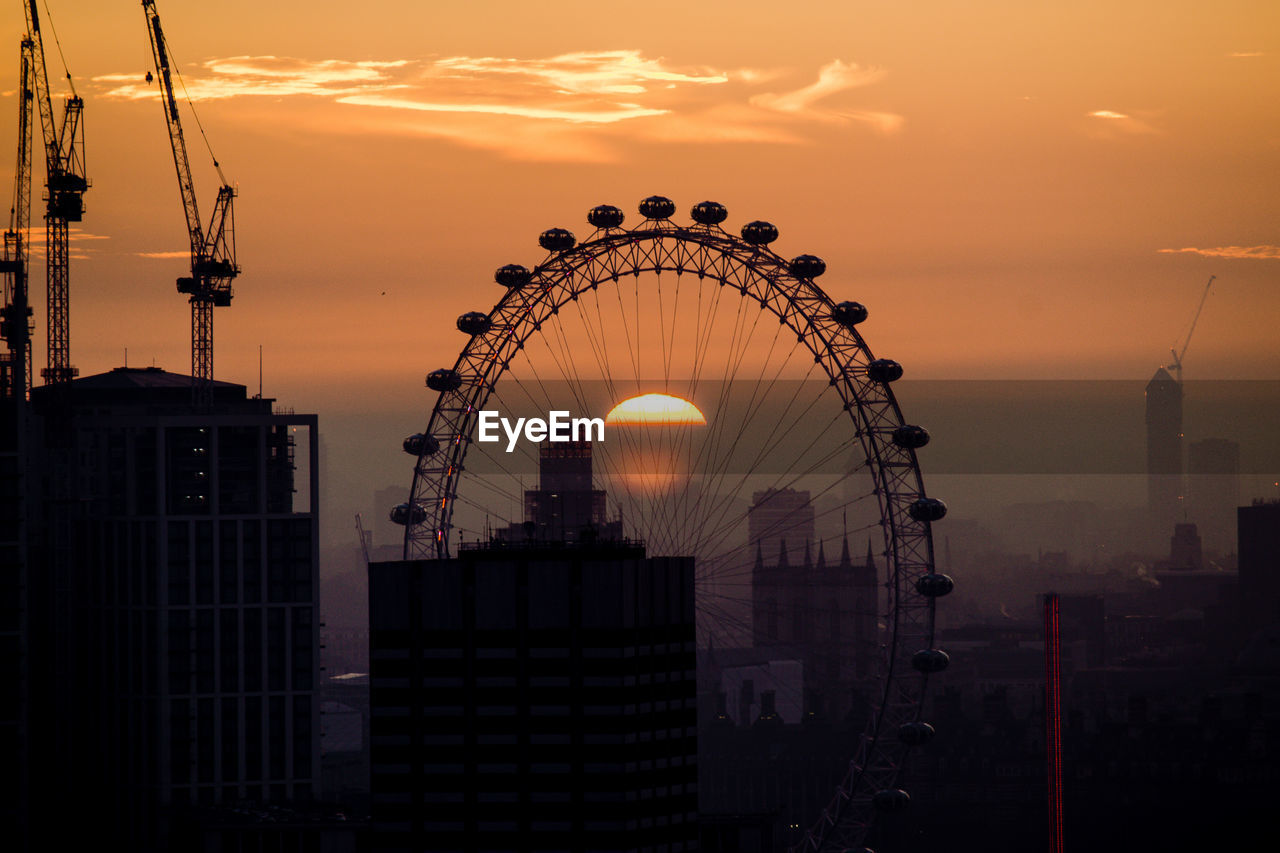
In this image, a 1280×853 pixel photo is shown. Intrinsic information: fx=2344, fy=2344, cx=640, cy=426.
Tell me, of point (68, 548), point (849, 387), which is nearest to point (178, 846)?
point (68, 548)

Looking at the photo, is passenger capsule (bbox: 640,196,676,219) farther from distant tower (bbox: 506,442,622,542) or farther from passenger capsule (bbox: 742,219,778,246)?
distant tower (bbox: 506,442,622,542)

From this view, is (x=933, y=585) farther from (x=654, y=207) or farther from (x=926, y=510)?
(x=654, y=207)

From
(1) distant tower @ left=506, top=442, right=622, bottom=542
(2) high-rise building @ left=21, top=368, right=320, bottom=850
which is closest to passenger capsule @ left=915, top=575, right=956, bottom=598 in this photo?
(1) distant tower @ left=506, top=442, right=622, bottom=542

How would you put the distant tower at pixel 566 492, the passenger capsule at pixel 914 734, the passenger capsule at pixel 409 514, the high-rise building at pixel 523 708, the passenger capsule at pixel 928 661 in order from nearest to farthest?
the high-rise building at pixel 523 708 → the passenger capsule at pixel 928 661 → the passenger capsule at pixel 409 514 → the passenger capsule at pixel 914 734 → the distant tower at pixel 566 492

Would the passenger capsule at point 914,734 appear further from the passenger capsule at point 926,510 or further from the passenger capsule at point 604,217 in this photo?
the passenger capsule at point 604,217

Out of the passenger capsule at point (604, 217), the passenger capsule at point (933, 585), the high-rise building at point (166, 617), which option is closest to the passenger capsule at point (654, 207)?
the passenger capsule at point (604, 217)

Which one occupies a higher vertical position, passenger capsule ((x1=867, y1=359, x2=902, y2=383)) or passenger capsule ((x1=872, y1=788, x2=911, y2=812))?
passenger capsule ((x1=867, y1=359, x2=902, y2=383))

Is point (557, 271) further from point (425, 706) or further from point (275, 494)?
point (275, 494)
